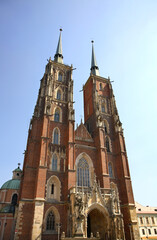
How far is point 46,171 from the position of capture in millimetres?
23422

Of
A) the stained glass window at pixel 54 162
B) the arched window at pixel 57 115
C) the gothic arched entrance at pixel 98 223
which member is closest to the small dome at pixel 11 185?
the stained glass window at pixel 54 162

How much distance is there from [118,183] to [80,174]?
22.0 feet

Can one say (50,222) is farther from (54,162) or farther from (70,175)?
(54,162)

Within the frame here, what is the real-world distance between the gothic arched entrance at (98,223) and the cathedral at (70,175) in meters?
0.10

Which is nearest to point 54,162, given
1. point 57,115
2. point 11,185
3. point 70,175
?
point 70,175

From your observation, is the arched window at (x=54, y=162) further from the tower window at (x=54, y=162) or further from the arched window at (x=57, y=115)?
the arched window at (x=57, y=115)

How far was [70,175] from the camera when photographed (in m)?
23.9

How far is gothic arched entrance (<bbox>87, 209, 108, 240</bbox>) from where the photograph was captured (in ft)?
71.4

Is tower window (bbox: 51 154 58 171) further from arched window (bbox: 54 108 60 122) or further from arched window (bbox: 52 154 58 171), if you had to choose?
arched window (bbox: 54 108 60 122)

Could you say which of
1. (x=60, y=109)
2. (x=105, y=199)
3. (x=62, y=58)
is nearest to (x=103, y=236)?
(x=105, y=199)

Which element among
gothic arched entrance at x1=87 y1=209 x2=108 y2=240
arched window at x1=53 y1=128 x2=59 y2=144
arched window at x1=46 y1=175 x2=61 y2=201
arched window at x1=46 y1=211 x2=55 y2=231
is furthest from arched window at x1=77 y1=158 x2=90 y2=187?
arched window at x1=46 y1=211 x2=55 y2=231

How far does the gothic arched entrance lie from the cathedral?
0.10 m

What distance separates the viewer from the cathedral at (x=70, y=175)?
2061 centimetres

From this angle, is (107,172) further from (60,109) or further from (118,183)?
(60,109)
